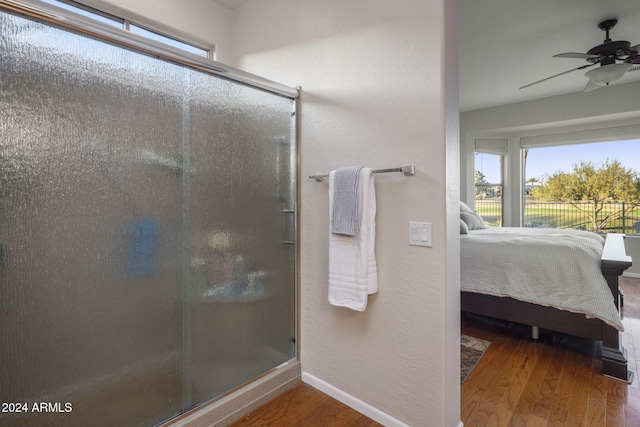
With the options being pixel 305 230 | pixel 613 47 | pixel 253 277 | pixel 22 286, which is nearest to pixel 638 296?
pixel 613 47

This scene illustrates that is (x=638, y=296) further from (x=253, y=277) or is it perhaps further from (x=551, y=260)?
(x=253, y=277)

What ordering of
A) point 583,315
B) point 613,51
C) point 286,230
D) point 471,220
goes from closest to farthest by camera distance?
point 286,230
point 583,315
point 613,51
point 471,220

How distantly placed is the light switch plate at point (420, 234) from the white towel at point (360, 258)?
20 centimetres

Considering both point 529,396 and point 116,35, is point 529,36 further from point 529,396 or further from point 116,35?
point 116,35

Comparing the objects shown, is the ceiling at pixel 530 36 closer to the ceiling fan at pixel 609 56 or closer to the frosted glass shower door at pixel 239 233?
the ceiling fan at pixel 609 56

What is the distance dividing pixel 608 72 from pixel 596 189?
286cm

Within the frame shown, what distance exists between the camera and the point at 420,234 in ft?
5.07

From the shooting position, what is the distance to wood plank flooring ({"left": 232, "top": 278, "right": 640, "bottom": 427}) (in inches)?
67.4

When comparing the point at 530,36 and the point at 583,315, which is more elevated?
the point at 530,36

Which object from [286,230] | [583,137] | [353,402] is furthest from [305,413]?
[583,137]

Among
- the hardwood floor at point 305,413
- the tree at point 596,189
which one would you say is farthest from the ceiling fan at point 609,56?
the hardwood floor at point 305,413

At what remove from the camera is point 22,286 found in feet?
3.84

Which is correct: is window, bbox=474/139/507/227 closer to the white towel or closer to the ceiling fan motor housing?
the ceiling fan motor housing

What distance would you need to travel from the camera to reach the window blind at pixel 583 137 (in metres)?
4.66
